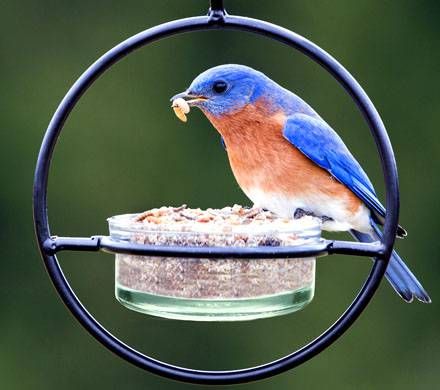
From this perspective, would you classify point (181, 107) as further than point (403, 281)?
No

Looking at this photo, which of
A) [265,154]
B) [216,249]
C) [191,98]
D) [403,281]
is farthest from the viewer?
[403,281]

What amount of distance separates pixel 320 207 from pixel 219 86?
48cm

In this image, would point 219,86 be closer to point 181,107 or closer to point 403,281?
point 181,107

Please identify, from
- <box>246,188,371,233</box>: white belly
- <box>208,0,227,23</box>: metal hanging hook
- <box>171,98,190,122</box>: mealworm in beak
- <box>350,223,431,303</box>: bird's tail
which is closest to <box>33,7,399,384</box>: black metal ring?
<box>208,0,227,23</box>: metal hanging hook

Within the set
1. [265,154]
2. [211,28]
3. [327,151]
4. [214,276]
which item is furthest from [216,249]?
[327,151]

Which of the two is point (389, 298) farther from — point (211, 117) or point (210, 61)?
point (211, 117)

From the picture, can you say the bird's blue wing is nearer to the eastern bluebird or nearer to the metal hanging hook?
the eastern bluebird

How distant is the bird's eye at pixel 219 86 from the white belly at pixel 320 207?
1.08 ft

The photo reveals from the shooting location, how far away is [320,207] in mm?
3299

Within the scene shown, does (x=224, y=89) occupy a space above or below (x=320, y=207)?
above

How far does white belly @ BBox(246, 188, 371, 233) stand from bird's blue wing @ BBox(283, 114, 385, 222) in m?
0.05

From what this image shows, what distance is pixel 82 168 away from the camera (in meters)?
6.55

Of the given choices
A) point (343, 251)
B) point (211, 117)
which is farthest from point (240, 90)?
point (343, 251)

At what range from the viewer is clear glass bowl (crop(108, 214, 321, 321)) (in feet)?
8.63
